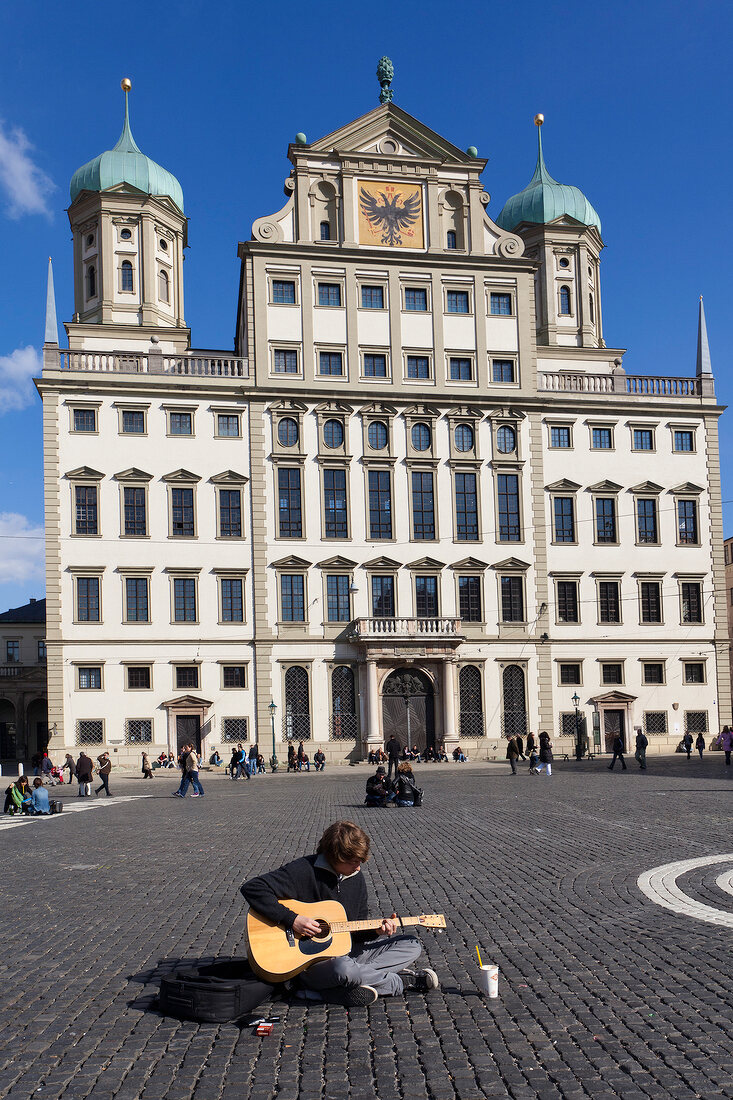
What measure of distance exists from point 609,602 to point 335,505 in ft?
50.2

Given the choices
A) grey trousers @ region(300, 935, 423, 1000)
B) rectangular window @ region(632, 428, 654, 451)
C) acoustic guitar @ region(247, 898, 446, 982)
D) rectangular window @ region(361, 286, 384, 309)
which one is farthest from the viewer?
rectangular window @ region(632, 428, 654, 451)

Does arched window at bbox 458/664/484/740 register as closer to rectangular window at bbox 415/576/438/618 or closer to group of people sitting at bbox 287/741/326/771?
rectangular window at bbox 415/576/438/618

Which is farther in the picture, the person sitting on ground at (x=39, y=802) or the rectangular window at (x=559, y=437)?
the rectangular window at (x=559, y=437)

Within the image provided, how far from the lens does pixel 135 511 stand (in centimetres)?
5244

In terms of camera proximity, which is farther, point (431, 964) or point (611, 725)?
point (611, 725)

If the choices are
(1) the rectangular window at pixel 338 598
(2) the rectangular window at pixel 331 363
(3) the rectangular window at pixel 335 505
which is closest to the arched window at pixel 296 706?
(1) the rectangular window at pixel 338 598

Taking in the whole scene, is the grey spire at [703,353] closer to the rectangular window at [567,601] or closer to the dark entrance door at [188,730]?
the rectangular window at [567,601]

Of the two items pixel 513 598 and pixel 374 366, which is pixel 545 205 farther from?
pixel 513 598

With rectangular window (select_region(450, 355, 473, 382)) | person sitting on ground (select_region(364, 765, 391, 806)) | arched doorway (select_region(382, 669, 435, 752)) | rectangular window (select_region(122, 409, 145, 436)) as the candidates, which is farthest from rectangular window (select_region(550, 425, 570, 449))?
person sitting on ground (select_region(364, 765, 391, 806))

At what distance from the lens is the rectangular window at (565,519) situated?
57.1 m

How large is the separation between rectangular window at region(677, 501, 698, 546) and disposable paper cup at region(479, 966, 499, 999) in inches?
2084

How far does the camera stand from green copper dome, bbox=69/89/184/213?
6191cm

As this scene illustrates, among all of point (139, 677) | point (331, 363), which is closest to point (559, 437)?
point (331, 363)

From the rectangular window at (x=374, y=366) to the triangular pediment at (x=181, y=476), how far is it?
10.3 meters
